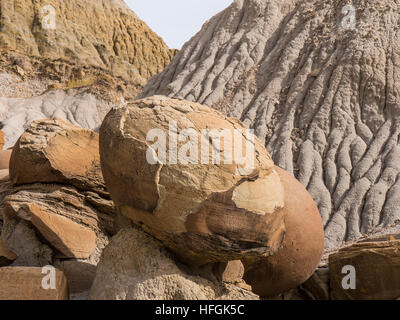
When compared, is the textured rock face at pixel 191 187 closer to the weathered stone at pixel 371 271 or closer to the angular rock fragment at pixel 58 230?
the angular rock fragment at pixel 58 230

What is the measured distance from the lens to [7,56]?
28.7m

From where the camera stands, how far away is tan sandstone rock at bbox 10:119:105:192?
4.54m

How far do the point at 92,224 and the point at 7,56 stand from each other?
27.4 m

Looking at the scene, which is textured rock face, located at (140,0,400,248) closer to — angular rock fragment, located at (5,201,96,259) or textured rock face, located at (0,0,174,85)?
angular rock fragment, located at (5,201,96,259)

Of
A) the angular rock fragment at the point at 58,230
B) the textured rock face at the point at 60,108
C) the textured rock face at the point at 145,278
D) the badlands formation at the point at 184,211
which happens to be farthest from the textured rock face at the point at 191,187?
the textured rock face at the point at 60,108

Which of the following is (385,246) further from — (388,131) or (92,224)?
(388,131)

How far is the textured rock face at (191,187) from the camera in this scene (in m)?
3.03

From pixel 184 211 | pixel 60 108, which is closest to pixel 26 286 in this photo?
pixel 184 211

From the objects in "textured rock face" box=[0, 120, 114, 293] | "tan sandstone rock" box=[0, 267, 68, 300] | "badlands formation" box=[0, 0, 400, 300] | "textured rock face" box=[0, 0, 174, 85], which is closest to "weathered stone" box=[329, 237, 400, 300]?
"badlands formation" box=[0, 0, 400, 300]

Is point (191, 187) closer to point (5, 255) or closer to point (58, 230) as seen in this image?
point (58, 230)

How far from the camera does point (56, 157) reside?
4.57m

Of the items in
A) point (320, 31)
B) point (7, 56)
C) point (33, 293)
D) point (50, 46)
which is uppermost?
point (50, 46)

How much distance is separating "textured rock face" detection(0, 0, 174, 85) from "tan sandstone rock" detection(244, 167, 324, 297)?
31007mm

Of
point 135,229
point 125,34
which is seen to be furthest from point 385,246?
point 125,34
